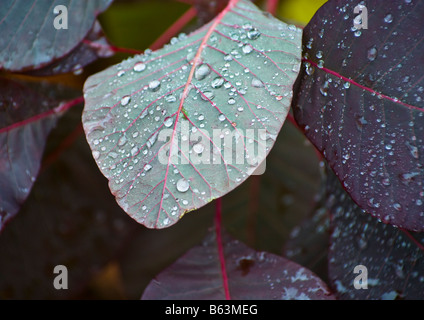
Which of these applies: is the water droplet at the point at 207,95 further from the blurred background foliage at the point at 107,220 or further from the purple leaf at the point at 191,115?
the blurred background foliage at the point at 107,220

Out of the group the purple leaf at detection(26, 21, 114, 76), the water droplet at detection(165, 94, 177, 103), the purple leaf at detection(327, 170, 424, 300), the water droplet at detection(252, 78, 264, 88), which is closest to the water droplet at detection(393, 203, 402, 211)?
the purple leaf at detection(327, 170, 424, 300)

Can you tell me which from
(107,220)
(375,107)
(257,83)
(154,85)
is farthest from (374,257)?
(107,220)

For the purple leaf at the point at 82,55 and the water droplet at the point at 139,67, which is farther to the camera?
the purple leaf at the point at 82,55

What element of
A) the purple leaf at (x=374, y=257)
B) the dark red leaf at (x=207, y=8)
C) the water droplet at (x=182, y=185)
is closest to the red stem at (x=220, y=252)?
the purple leaf at (x=374, y=257)

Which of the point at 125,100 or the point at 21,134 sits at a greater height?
the point at 125,100

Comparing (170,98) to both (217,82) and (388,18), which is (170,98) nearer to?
(217,82)

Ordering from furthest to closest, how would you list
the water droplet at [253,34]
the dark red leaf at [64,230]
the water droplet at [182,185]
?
the dark red leaf at [64,230] < the water droplet at [253,34] < the water droplet at [182,185]

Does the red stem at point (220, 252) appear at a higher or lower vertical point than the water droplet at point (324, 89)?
lower
